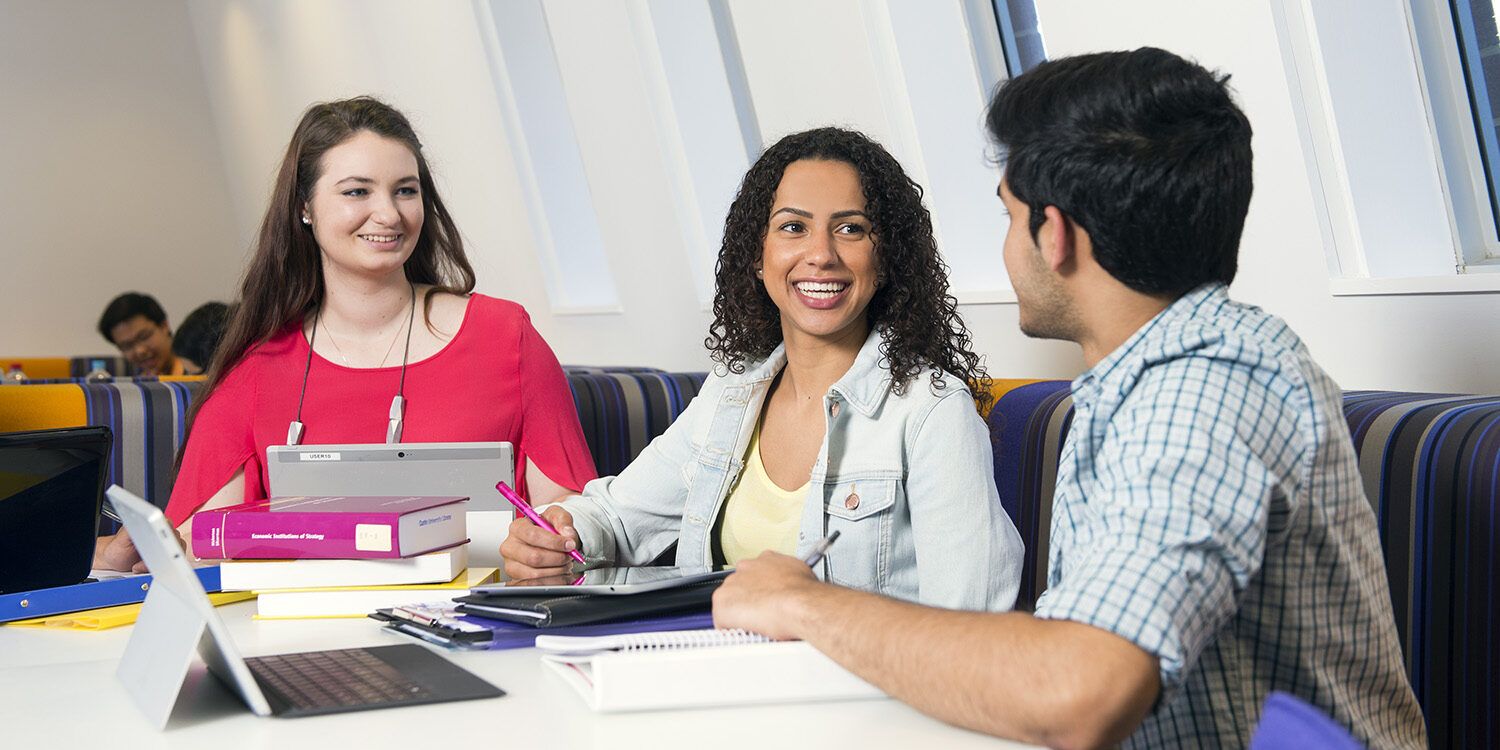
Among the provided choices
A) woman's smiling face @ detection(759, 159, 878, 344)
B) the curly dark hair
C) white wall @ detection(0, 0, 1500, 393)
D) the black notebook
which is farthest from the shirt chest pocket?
white wall @ detection(0, 0, 1500, 393)

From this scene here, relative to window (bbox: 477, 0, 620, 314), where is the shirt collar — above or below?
below

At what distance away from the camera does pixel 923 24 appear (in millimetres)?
3879

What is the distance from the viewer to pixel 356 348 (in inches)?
96.5

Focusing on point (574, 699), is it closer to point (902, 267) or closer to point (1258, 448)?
point (1258, 448)

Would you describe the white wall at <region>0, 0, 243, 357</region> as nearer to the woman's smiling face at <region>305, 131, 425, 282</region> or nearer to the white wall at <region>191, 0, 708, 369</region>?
the white wall at <region>191, 0, 708, 369</region>

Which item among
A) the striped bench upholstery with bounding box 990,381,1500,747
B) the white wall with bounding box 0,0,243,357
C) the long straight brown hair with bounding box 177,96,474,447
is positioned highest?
the white wall with bounding box 0,0,243,357

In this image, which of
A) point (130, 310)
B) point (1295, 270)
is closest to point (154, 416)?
point (1295, 270)

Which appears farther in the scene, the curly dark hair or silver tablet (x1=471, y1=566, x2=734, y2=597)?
the curly dark hair

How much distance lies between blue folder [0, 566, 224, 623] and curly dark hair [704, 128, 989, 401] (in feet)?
2.92

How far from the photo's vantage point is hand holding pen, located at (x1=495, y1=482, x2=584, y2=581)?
1.68 m

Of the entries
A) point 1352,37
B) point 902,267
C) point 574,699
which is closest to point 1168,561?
point 574,699

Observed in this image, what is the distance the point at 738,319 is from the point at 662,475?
0.28 meters

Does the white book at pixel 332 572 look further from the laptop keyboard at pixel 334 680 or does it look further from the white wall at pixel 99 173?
the white wall at pixel 99 173

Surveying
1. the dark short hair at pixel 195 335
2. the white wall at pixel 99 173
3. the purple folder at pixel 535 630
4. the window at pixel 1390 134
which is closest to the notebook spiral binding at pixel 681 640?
the purple folder at pixel 535 630
